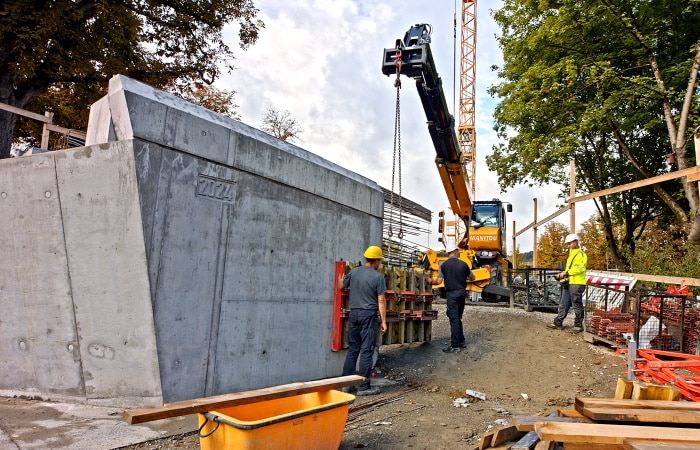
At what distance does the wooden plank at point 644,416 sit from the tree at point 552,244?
3967cm

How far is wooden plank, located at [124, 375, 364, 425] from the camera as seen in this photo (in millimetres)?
2805

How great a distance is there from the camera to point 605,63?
51.9 feet

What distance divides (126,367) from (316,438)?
223cm

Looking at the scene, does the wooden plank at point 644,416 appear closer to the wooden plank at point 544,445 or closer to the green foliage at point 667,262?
the wooden plank at point 544,445

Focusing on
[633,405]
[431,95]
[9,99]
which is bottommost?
[633,405]

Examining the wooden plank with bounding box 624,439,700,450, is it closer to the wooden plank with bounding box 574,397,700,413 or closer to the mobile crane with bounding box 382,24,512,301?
the wooden plank with bounding box 574,397,700,413

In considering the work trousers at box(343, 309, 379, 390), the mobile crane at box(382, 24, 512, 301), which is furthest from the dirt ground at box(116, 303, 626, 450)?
the mobile crane at box(382, 24, 512, 301)

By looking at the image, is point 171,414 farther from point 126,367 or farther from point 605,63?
point 605,63

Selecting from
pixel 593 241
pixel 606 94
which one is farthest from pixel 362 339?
pixel 593 241

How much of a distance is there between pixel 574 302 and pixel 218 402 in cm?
824

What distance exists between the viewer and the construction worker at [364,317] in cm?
614

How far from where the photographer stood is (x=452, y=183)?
47.7ft

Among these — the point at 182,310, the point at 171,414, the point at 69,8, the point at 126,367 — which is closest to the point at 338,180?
the point at 182,310

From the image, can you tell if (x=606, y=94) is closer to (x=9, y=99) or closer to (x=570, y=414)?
(x=570, y=414)
